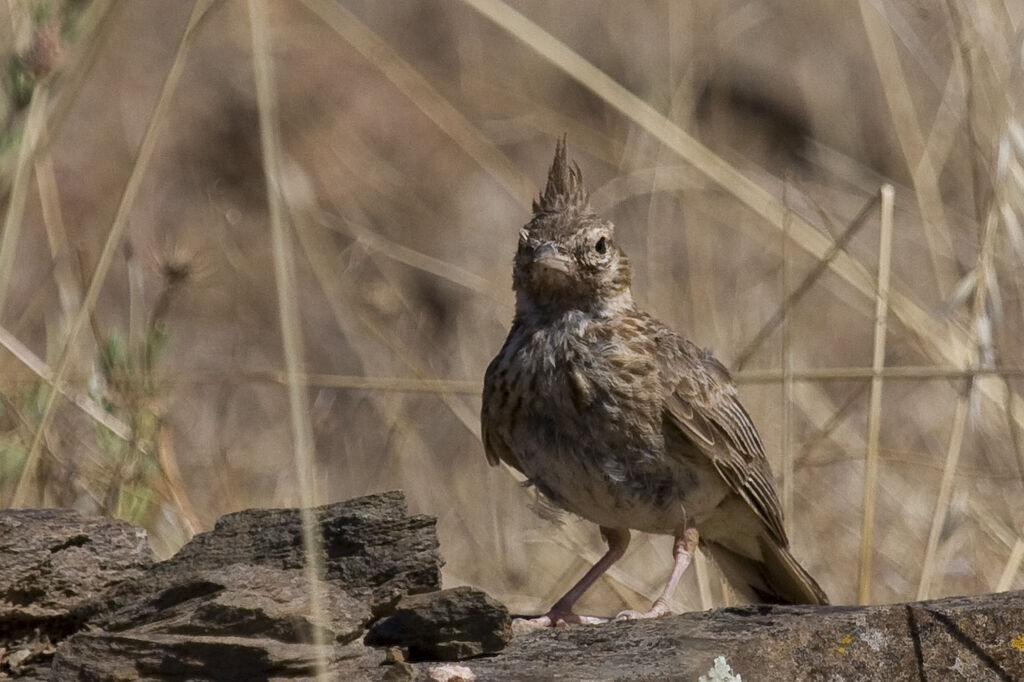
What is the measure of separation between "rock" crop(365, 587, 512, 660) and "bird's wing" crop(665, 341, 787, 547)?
1.43 meters

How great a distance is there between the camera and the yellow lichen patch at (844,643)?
347cm

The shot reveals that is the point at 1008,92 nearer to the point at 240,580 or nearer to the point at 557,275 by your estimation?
the point at 557,275

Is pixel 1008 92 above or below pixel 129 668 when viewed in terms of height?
above

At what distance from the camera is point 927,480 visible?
7.48 metres

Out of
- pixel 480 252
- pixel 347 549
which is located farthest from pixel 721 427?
pixel 480 252

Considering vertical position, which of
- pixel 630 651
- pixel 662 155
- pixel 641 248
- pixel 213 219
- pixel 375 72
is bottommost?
pixel 630 651

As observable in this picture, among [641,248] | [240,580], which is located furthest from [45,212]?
[641,248]

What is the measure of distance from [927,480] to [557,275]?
10.8 ft

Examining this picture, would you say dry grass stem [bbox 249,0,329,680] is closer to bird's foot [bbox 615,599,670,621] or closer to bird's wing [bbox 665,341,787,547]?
bird's foot [bbox 615,599,670,621]

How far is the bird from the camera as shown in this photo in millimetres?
4594

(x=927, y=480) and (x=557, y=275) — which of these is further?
(x=927, y=480)

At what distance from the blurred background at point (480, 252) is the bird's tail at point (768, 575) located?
169 mm

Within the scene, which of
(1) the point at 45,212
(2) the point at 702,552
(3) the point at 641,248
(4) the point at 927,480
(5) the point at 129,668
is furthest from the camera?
(3) the point at 641,248

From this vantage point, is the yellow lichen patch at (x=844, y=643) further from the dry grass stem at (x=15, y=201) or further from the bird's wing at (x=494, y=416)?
the dry grass stem at (x=15, y=201)
